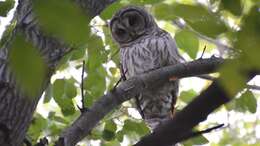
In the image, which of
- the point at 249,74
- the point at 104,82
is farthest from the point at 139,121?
the point at 249,74

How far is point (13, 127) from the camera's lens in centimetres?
154

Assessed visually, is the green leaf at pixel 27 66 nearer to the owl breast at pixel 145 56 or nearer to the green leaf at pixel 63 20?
the green leaf at pixel 63 20

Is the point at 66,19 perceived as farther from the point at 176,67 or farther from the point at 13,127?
the point at 176,67

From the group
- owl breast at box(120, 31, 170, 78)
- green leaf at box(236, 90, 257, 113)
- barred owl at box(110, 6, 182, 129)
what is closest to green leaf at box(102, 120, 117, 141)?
green leaf at box(236, 90, 257, 113)

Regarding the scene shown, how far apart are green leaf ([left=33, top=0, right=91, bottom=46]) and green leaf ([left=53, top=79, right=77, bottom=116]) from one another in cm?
153

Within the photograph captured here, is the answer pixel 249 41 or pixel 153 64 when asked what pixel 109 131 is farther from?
pixel 249 41

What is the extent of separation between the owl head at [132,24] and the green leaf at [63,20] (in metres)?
3.18

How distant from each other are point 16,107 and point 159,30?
216 centimetres

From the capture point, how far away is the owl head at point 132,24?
3668 mm

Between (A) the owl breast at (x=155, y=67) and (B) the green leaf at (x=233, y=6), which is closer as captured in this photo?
(B) the green leaf at (x=233, y=6)

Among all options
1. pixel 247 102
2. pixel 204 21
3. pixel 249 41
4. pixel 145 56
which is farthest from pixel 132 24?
pixel 249 41

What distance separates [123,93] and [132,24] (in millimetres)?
2172

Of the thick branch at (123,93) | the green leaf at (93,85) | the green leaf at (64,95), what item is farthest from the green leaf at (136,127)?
the thick branch at (123,93)

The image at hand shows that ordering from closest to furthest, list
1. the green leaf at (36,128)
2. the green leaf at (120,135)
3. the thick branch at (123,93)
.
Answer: the thick branch at (123,93), the green leaf at (120,135), the green leaf at (36,128)
